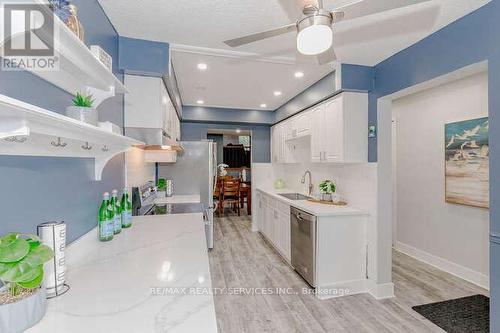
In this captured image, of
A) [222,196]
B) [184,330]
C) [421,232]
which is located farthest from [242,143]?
[184,330]

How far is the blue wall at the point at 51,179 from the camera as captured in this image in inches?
33.7

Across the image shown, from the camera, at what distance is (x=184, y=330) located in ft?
2.35

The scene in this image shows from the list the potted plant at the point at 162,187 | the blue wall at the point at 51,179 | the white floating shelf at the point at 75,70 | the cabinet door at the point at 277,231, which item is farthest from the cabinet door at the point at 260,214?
the white floating shelf at the point at 75,70

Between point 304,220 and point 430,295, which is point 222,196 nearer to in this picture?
point 304,220

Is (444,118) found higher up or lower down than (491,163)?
higher up

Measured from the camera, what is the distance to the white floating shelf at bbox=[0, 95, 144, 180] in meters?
0.57

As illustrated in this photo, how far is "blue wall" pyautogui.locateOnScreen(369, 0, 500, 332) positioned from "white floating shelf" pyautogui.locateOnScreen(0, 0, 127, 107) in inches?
92.7

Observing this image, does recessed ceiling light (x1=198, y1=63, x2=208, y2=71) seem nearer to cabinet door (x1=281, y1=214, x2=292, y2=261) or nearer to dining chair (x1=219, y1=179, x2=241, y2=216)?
cabinet door (x1=281, y1=214, x2=292, y2=261)

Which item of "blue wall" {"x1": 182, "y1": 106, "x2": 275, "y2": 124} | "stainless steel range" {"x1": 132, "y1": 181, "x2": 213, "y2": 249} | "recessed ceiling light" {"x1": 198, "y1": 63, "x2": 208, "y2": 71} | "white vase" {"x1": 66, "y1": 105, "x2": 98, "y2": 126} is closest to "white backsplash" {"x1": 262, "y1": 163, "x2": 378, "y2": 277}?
"blue wall" {"x1": 182, "y1": 106, "x2": 275, "y2": 124}

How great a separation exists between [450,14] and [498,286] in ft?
6.25

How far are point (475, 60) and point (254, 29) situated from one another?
1.63 metres

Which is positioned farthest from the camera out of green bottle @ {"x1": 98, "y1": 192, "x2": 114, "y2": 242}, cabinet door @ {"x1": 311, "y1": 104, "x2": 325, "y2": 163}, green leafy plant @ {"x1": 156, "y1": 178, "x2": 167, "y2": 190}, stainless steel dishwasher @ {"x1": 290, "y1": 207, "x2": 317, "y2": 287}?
green leafy plant @ {"x1": 156, "y1": 178, "x2": 167, "y2": 190}

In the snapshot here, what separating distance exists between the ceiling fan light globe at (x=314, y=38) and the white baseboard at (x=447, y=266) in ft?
10.6

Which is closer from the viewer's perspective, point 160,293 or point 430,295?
point 160,293
